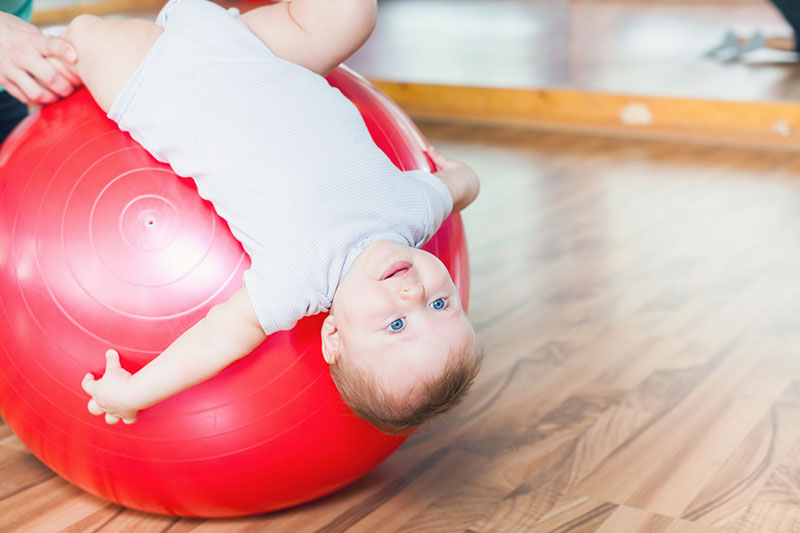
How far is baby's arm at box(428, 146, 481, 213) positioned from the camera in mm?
1292

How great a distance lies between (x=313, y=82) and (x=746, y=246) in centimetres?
132

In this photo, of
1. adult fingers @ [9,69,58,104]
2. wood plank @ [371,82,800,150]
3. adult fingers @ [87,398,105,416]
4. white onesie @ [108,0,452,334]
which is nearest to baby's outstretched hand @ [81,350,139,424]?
adult fingers @ [87,398,105,416]

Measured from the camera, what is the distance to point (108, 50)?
1.28 meters

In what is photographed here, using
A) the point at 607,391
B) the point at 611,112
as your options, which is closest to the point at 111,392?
the point at 607,391

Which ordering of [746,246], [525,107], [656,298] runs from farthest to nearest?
[525,107] < [746,246] < [656,298]

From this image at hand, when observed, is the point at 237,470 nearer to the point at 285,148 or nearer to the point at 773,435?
the point at 285,148

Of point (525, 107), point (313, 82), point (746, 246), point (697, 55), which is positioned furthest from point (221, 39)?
point (697, 55)

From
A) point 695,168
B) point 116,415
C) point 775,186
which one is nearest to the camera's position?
point 116,415

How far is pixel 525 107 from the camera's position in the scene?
11.3ft

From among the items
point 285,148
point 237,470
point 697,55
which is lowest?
point 697,55

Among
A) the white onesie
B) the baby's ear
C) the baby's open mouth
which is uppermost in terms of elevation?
the white onesie

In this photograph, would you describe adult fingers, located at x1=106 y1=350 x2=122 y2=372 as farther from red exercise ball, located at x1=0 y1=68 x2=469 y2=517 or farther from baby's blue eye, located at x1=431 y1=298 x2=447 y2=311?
baby's blue eye, located at x1=431 y1=298 x2=447 y2=311

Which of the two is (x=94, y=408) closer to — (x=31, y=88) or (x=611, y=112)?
(x=31, y=88)

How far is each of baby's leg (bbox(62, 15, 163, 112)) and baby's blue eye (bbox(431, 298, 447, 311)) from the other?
0.48 m
